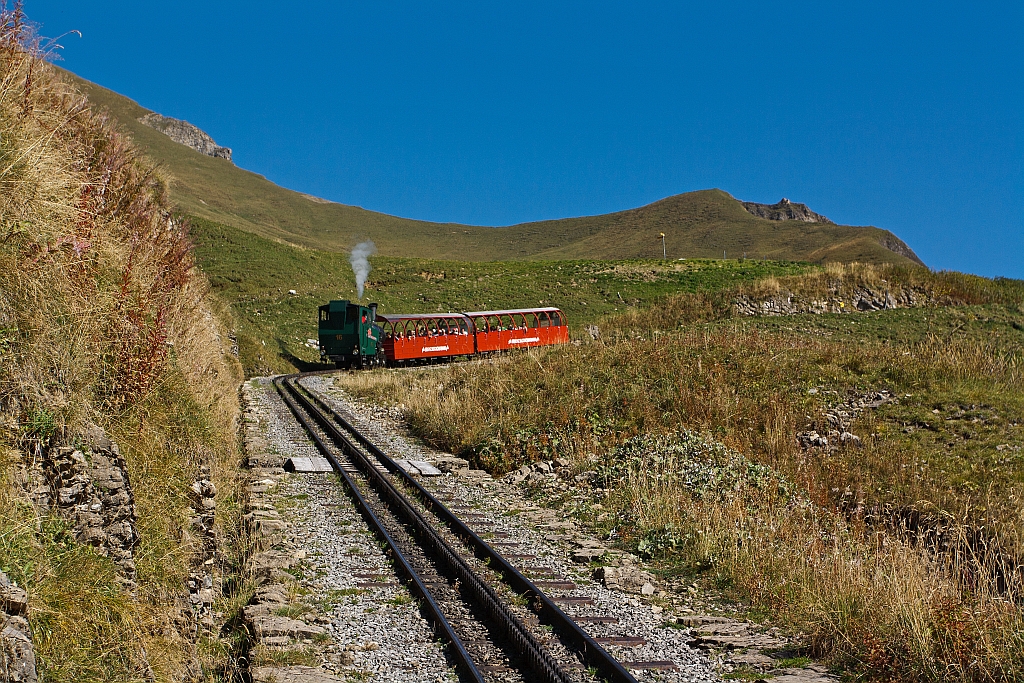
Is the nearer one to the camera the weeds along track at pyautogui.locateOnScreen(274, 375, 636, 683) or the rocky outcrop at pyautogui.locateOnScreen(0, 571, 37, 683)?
the rocky outcrop at pyautogui.locateOnScreen(0, 571, 37, 683)

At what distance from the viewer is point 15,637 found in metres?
3.34

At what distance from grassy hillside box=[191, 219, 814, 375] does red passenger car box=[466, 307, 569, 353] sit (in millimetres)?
9515

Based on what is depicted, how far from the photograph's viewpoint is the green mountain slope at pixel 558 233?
161 metres

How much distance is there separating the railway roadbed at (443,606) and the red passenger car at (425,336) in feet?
78.8

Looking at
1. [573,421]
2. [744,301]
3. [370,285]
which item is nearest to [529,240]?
[370,285]

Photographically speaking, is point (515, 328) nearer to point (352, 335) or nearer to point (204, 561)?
point (352, 335)

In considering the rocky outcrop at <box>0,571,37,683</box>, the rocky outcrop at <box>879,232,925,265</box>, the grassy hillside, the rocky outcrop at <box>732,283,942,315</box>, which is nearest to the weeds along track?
the rocky outcrop at <box>0,571,37,683</box>

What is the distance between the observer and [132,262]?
827 cm

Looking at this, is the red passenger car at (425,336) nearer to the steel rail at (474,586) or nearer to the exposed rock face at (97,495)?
the steel rail at (474,586)

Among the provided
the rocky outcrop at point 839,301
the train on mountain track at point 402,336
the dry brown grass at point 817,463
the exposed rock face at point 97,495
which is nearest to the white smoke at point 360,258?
the train on mountain track at point 402,336

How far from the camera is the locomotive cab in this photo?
34.9m

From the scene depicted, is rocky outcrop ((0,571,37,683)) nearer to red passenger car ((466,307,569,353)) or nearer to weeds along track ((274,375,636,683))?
weeds along track ((274,375,636,683))

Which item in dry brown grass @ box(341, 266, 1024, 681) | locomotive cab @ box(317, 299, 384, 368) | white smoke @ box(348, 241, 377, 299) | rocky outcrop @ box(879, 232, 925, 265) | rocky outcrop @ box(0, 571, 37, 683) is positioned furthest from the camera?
rocky outcrop @ box(879, 232, 925, 265)

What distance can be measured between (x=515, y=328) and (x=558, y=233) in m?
152
